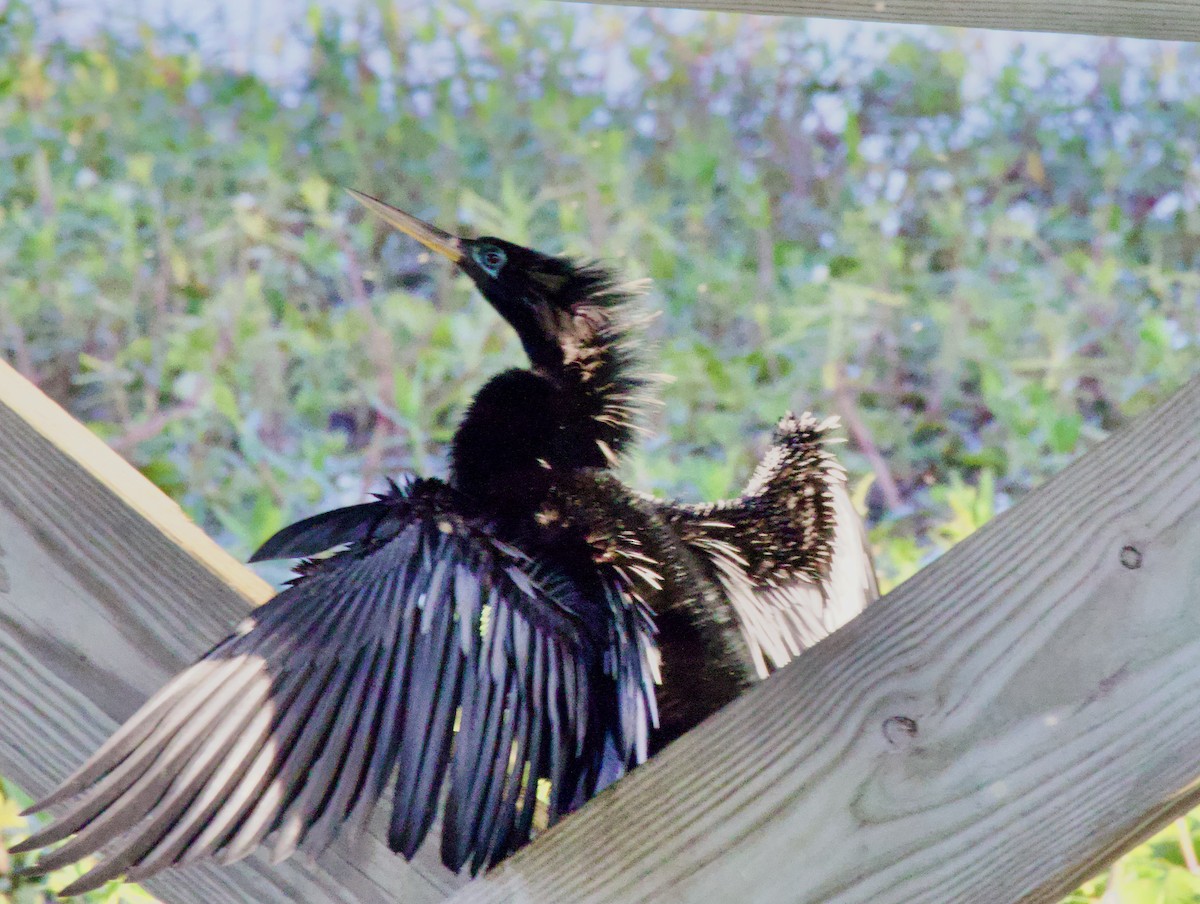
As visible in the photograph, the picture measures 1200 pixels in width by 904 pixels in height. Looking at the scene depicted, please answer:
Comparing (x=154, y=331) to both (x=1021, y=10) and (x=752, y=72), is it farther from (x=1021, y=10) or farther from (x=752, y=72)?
(x=1021, y=10)

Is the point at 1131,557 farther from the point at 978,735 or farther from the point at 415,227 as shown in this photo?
the point at 415,227

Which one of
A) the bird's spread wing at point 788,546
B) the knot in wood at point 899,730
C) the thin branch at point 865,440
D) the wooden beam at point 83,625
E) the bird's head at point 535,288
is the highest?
the thin branch at point 865,440

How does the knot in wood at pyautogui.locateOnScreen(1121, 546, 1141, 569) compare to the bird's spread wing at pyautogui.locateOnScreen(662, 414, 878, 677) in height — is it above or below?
below

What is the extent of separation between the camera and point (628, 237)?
169 inches

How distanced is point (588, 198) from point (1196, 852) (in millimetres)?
2754

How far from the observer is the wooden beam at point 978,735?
1.24 metres

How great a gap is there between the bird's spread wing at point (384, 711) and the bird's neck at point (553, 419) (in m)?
0.24

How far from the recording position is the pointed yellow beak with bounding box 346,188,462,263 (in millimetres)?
2162

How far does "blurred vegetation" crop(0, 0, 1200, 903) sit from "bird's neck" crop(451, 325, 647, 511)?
1.25 metres

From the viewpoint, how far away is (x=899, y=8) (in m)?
1.49

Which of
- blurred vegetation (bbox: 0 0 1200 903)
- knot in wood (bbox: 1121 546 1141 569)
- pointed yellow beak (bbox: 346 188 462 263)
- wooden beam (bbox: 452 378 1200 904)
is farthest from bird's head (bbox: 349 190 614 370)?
blurred vegetation (bbox: 0 0 1200 903)

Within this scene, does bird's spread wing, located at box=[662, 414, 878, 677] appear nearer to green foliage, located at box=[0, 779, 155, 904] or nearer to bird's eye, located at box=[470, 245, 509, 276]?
bird's eye, located at box=[470, 245, 509, 276]

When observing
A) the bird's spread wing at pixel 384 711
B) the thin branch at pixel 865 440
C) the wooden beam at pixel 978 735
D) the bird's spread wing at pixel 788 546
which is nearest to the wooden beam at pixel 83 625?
the bird's spread wing at pixel 384 711

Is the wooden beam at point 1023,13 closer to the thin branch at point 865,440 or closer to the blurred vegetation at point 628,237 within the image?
the blurred vegetation at point 628,237
